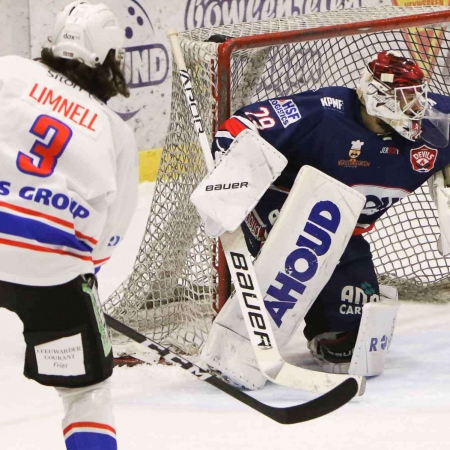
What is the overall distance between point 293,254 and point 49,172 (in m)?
→ 1.08

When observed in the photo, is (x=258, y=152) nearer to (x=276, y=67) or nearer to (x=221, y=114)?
(x=221, y=114)

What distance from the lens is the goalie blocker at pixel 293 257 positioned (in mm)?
3062

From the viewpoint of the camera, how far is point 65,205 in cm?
214

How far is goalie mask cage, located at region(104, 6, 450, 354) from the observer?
10.6 ft

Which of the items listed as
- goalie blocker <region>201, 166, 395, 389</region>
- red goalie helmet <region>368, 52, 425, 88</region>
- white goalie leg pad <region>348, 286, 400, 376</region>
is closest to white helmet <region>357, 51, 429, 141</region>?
red goalie helmet <region>368, 52, 425, 88</region>

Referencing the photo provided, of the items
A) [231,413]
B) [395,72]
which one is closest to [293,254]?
[231,413]

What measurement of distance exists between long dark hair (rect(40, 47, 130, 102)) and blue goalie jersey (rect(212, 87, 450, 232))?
2.54 ft

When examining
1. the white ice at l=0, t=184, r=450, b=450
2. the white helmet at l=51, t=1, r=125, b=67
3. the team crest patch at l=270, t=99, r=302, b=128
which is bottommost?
the white ice at l=0, t=184, r=450, b=450

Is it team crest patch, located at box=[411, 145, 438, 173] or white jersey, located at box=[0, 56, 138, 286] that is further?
team crest patch, located at box=[411, 145, 438, 173]

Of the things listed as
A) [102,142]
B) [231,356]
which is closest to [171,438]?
[231,356]

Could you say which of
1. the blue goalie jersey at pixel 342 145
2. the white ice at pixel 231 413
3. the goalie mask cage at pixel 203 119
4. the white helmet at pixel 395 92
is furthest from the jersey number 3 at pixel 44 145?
the white helmet at pixel 395 92

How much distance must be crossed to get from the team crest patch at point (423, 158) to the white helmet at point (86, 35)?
1.21 m

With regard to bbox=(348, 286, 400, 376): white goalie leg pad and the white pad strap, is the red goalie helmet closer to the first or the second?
the white pad strap

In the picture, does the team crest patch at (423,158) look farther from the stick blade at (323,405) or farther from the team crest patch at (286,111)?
the stick blade at (323,405)
